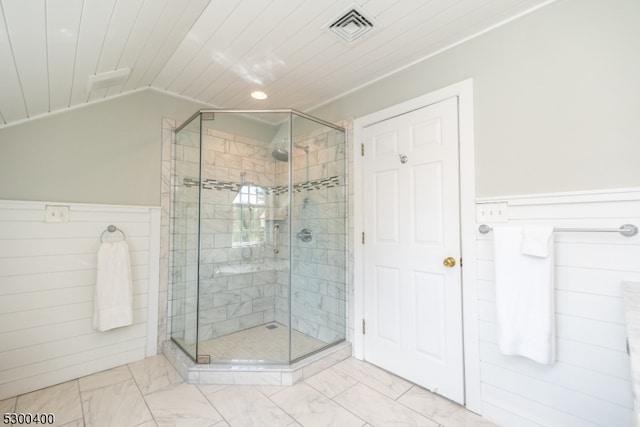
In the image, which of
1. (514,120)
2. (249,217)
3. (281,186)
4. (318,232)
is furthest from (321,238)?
(514,120)

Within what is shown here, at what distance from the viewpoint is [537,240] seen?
4.73 feet

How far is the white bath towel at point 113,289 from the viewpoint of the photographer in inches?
83.4

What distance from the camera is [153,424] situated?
1.60 m

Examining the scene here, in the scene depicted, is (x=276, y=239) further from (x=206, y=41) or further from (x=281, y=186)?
(x=206, y=41)

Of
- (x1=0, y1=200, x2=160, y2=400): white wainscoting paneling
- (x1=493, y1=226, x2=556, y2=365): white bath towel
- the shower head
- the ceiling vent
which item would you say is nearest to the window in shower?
the shower head

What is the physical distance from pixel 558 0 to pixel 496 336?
1.89 meters

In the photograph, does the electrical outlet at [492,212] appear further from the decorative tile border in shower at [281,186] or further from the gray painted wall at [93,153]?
the gray painted wall at [93,153]

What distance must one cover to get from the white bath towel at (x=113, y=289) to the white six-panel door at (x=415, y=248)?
1.95 m

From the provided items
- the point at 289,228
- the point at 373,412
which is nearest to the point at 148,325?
the point at 289,228

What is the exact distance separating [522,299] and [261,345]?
6.73 feet

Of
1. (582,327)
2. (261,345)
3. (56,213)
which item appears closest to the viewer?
(582,327)

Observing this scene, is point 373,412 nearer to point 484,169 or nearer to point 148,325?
point 484,169

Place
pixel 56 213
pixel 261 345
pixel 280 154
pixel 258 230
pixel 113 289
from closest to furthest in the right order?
pixel 56 213, pixel 113 289, pixel 261 345, pixel 280 154, pixel 258 230

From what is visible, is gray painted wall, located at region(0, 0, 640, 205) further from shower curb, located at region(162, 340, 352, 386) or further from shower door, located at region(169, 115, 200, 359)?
shower curb, located at region(162, 340, 352, 386)
